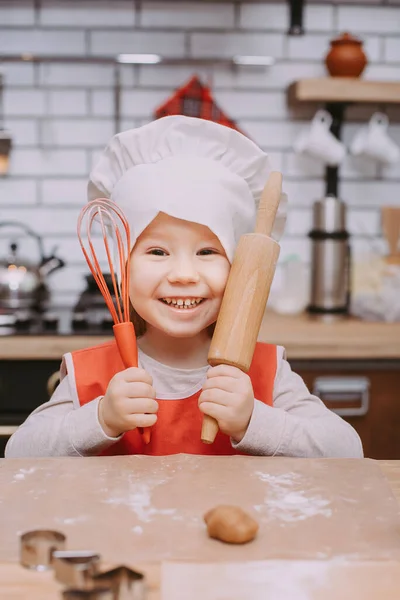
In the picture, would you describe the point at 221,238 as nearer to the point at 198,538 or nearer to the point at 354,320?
the point at 198,538

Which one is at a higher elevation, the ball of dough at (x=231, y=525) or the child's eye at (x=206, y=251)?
the child's eye at (x=206, y=251)

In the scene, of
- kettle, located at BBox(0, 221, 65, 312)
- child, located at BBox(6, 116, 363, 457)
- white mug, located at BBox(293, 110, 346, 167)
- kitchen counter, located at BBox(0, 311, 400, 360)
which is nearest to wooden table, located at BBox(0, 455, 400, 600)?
child, located at BBox(6, 116, 363, 457)

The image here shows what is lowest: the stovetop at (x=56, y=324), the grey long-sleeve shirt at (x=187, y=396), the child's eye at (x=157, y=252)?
the stovetop at (x=56, y=324)

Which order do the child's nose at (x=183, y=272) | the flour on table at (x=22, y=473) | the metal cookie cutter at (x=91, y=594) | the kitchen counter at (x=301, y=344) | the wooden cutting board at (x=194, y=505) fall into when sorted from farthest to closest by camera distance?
1. the kitchen counter at (x=301, y=344)
2. the child's nose at (x=183, y=272)
3. the flour on table at (x=22, y=473)
4. the wooden cutting board at (x=194, y=505)
5. the metal cookie cutter at (x=91, y=594)


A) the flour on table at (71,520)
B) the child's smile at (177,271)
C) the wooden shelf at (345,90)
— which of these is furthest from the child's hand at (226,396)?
the wooden shelf at (345,90)

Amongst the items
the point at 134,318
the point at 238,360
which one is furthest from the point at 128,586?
the point at 134,318

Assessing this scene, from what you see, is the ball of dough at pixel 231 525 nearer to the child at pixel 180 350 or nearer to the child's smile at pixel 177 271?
the child at pixel 180 350

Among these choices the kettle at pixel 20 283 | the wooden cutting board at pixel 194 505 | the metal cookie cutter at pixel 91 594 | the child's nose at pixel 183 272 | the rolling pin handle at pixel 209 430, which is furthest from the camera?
the kettle at pixel 20 283

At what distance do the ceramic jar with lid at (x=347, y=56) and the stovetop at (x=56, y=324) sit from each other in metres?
1.02

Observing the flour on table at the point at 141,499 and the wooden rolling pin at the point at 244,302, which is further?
the wooden rolling pin at the point at 244,302

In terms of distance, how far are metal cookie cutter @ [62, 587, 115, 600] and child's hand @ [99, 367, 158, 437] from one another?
386 millimetres

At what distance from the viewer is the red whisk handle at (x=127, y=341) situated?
88 centimetres

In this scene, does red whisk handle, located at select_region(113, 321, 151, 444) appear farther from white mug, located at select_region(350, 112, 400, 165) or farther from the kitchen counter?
white mug, located at select_region(350, 112, 400, 165)

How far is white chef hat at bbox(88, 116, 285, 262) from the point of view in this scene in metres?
0.99
